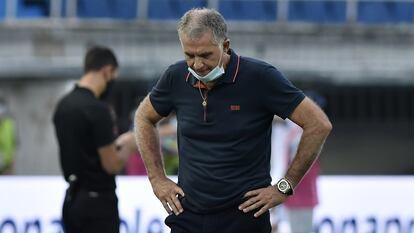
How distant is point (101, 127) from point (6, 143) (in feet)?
29.9

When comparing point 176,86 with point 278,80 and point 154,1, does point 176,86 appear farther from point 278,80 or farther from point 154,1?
point 154,1

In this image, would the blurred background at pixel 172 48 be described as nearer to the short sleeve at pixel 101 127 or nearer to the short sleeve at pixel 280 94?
the short sleeve at pixel 101 127

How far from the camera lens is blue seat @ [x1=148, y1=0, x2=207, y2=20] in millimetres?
18234

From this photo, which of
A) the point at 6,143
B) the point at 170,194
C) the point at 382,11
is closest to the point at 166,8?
the point at 382,11

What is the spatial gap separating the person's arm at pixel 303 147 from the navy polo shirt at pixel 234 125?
4 centimetres

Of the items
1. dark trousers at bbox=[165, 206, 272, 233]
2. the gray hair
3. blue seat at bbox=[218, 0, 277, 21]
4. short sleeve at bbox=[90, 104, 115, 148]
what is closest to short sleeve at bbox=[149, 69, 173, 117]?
the gray hair

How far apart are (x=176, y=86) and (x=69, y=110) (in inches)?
76.0

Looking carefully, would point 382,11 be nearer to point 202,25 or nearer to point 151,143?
point 151,143

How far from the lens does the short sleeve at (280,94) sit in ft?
16.7

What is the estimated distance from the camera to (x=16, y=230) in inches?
348

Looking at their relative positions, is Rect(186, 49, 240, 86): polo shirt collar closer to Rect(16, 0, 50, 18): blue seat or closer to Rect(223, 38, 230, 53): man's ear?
Rect(223, 38, 230, 53): man's ear

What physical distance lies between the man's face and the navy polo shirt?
14cm

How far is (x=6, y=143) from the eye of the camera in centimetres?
1585

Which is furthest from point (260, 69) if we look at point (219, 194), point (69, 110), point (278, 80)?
point (69, 110)
